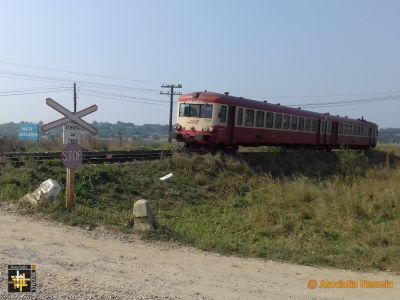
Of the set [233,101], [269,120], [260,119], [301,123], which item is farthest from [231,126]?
[301,123]

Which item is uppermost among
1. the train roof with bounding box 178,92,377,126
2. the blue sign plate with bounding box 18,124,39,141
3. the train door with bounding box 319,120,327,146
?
the train roof with bounding box 178,92,377,126

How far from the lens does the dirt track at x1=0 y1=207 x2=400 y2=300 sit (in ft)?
19.0

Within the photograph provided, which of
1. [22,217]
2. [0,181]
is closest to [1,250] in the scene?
[22,217]

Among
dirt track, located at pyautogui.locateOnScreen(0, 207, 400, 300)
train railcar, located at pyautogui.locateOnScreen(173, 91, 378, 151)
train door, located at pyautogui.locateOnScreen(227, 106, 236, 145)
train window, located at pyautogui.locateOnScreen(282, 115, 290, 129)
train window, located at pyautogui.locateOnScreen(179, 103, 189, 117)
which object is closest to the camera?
dirt track, located at pyautogui.locateOnScreen(0, 207, 400, 300)

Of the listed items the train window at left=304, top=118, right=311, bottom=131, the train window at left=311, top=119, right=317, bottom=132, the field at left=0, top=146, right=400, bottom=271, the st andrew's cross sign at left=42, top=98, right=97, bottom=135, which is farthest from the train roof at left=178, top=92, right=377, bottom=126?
the st andrew's cross sign at left=42, top=98, right=97, bottom=135

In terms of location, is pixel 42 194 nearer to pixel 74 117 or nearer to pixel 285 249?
pixel 74 117

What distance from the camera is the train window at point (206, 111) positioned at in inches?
896

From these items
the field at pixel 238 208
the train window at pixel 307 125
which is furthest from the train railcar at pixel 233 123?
the field at pixel 238 208

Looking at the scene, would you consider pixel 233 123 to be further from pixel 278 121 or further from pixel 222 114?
pixel 278 121

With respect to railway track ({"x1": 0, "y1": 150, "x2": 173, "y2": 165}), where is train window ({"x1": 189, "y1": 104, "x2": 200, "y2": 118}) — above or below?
above

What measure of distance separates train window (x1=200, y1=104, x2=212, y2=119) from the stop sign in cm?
1281

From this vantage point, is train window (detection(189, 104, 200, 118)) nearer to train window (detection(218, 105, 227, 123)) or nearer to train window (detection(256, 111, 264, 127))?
train window (detection(218, 105, 227, 123))

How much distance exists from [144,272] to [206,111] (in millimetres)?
16702

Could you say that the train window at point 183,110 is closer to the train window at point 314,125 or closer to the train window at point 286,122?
the train window at point 286,122
